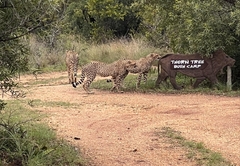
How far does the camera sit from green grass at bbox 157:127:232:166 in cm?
674

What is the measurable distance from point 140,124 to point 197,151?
2.39m

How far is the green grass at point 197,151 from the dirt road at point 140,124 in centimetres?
12

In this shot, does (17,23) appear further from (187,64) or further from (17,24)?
(187,64)

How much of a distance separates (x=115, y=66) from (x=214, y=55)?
338 cm

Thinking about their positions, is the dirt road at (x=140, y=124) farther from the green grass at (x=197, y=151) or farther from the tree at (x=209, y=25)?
the tree at (x=209, y=25)

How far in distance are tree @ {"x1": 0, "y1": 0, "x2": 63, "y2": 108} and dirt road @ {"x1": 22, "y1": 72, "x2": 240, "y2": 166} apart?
1.97m

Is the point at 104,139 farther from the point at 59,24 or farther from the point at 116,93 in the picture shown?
the point at 116,93

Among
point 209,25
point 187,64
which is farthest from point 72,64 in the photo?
point 209,25

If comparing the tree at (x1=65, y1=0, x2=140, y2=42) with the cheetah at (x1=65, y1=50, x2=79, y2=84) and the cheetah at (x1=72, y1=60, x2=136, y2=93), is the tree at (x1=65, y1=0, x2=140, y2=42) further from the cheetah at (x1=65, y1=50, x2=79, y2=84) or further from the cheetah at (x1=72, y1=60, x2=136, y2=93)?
the cheetah at (x1=72, y1=60, x2=136, y2=93)

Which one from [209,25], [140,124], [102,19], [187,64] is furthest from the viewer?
[102,19]

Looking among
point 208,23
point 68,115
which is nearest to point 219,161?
point 68,115

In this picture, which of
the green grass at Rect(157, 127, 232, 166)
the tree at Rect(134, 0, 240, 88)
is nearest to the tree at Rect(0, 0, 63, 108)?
the green grass at Rect(157, 127, 232, 166)

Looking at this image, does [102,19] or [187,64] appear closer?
[187,64]

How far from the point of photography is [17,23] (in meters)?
6.08
